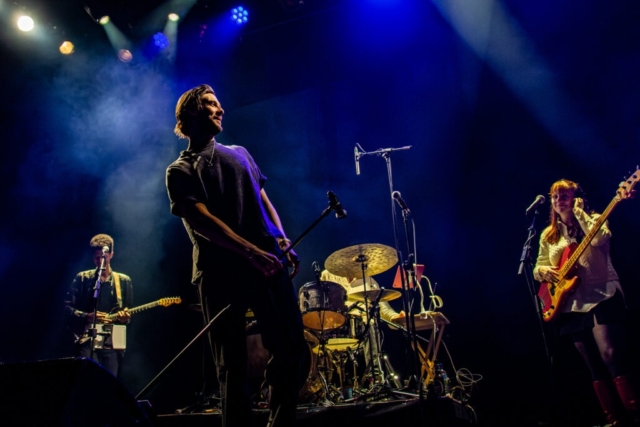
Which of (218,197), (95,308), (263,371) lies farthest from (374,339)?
(218,197)

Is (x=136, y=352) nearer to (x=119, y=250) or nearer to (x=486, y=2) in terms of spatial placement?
(x=119, y=250)

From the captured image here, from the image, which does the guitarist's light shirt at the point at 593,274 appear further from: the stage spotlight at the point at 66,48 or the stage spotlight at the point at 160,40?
the stage spotlight at the point at 66,48

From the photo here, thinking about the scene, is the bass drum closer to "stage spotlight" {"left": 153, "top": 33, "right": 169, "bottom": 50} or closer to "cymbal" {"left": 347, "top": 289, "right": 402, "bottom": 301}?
"cymbal" {"left": 347, "top": 289, "right": 402, "bottom": 301}

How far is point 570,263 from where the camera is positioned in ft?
15.2

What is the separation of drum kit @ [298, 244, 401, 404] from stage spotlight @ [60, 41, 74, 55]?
5325mm

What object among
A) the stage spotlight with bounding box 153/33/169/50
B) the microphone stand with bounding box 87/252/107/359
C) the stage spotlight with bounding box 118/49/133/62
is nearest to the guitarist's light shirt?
the microphone stand with bounding box 87/252/107/359

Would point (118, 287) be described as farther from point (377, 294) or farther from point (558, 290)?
point (558, 290)

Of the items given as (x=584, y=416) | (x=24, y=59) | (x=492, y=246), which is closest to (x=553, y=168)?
(x=492, y=246)

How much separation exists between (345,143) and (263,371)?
13.6 feet

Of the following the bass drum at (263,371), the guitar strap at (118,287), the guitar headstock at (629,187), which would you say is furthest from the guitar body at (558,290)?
the guitar strap at (118,287)

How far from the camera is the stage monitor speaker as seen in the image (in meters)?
1.43

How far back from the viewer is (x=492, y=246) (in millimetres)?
6473

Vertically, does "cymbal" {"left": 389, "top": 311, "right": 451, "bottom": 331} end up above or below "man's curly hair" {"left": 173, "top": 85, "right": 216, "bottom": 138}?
below

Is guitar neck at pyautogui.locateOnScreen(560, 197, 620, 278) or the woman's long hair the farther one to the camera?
the woman's long hair
